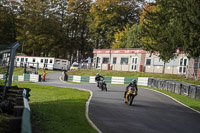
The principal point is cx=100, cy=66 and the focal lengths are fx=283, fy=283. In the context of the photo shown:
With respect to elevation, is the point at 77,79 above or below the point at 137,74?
below

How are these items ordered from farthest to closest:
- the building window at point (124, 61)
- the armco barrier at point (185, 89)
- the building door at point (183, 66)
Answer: the building window at point (124, 61), the building door at point (183, 66), the armco barrier at point (185, 89)

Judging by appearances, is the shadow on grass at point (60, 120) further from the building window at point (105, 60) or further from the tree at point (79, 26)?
the tree at point (79, 26)

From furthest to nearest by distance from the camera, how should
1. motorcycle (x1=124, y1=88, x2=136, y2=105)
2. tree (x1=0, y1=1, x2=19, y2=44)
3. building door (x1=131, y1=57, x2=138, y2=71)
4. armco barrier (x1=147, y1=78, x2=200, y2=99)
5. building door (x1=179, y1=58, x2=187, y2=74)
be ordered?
tree (x1=0, y1=1, x2=19, y2=44) < building door (x1=131, y1=57, x2=138, y2=71) < building door (x1=179, y1=58, x2=187, y2=74) < armco barrier (x1=147, y1=78, x2=200, y2=99) < motorcycle (x1=124, y1=88, x2=136, y2=105)

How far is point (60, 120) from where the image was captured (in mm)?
9648

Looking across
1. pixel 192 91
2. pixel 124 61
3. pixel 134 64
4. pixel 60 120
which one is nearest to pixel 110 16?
pixel 124 61

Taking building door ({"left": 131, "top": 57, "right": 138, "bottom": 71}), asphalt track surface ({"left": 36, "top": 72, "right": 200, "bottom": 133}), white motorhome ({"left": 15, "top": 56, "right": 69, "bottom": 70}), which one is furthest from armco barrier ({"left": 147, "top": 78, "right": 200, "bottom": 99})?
white motorhome ({"left": 15, "top": 56, "right": 69, "bottom": 70})

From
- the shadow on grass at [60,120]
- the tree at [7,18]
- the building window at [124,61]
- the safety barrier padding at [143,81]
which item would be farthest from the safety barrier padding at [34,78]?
the tree at [7,18]

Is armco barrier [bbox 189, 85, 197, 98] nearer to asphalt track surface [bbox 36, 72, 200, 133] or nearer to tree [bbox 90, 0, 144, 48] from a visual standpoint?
asphalt track surface [bbox 36, 72, 200, 133]

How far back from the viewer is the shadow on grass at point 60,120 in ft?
27.6

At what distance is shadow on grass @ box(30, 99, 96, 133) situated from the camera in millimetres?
8427

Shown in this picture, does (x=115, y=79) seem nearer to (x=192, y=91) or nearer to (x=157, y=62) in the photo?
(x=157, y=62)

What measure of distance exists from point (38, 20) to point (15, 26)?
7.19 metres

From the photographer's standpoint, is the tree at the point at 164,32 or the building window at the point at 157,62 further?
the building window at the point at 157,62

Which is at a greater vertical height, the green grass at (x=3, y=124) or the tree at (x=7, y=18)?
the tree at (x=7, y=18)
